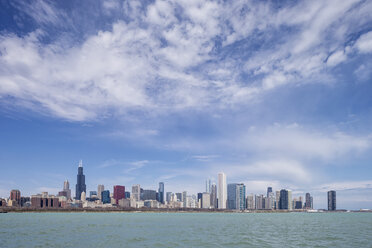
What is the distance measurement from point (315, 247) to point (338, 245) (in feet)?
21.7

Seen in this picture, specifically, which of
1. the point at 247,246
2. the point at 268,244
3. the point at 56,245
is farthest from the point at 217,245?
the point at 56,245

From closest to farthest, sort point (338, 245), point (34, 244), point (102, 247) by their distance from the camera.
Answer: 1. point (102, 247)
2. point (34, 244)
3. point (338, 245)

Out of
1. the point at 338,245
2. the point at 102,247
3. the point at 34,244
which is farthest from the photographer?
the point at 338,245

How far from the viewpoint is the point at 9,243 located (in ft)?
185

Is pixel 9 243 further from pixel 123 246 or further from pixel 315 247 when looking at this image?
pixel 315 247

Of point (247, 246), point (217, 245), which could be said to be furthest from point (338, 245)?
point (217, 245)

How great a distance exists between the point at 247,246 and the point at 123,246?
22.8 metres

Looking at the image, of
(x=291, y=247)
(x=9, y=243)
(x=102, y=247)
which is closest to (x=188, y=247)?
(x=102, y=247)

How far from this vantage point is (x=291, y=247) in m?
54.9

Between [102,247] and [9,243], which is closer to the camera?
[102,247]

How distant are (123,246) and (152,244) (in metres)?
6.41

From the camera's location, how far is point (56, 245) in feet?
178

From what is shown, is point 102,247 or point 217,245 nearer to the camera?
point 102,247

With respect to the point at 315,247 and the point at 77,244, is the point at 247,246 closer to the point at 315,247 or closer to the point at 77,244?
the point at 315,247
